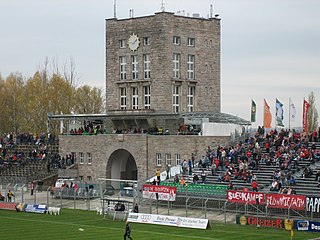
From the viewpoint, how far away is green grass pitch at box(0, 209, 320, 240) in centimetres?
4997

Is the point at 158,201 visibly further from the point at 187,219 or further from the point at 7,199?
the point at 7,199

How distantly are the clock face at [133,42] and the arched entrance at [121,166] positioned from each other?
11.1 metres

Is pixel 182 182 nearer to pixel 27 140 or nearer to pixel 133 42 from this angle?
pixel 133 42

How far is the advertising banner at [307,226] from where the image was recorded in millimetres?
50728

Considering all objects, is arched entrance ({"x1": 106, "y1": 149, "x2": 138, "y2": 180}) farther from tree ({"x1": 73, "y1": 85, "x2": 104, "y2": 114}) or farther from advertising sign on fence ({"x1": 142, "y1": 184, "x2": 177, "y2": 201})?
tree ({"x1": 73, "y1": 85, "x2": 104, "y2": 114})

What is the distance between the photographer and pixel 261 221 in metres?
53.4

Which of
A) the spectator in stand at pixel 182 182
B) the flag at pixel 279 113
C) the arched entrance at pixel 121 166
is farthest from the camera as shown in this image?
the arched entrance at pixel 121 166

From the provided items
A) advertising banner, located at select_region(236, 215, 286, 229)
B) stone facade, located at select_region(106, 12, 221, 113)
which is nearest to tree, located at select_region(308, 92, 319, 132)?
stone facade, located at select_region(106, 12, 221, 113)

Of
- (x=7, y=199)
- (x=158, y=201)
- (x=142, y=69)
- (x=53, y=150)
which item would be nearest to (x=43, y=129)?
(x=53, y=150)

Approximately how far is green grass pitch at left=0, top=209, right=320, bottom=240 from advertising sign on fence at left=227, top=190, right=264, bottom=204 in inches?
78.8

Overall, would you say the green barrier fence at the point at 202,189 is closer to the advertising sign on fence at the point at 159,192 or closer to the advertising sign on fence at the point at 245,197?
the advertising sign on fence at the point at 159,192

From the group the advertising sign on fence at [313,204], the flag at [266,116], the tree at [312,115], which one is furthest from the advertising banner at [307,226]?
the tree at [312,115]

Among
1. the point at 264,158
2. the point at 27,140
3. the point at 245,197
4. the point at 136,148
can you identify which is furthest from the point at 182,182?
the point at 27,140

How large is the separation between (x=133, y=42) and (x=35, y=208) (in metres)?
24.0
